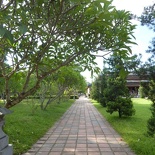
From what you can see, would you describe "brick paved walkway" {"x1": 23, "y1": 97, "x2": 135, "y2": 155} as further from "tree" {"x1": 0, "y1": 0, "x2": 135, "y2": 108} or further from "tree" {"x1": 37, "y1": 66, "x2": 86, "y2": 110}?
"tree" {"x1": 0, "y1": 0, "x2": 135, "y2": 108}

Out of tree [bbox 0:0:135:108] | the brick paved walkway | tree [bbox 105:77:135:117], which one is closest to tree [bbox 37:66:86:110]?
tree [bbox 0:0:135:108]

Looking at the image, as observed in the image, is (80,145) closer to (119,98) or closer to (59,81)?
(59,81)

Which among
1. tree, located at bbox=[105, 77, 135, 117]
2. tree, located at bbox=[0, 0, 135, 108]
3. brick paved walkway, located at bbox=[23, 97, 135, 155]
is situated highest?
tree, located at bbox=[0, 0, 135, 108]

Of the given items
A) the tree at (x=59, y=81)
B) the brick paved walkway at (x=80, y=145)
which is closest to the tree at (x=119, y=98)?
the tree at (x=59, y=81)

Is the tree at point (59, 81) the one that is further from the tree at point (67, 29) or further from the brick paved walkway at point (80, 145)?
the brick paved walkway at point (80, 145)

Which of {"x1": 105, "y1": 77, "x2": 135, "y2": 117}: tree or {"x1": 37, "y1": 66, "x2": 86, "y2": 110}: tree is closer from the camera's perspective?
{"x1": 37, "y1": 66, "x2": 86, "y2": 110}: tree

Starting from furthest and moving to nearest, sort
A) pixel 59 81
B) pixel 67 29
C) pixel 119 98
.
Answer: pixel 119 98 → pixel 59 81 → pixel 67 29

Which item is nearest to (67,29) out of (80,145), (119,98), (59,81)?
(59,81)

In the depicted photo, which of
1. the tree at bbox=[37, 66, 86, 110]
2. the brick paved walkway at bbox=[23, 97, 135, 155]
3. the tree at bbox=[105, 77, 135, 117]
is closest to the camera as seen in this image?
the tree at bbox=[37, 66, 86, 110]

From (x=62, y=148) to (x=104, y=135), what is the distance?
2.25 m

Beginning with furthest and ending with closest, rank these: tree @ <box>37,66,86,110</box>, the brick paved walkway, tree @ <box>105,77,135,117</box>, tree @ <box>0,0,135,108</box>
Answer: tree @ <box>105,77,135,117</box>
the brick paved walkway
tree @ <box>37,66,86,110</box>
tree @ <box>0,0,135,108</box>

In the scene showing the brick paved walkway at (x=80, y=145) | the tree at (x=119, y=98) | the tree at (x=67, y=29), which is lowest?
the brick paved walkway at (x=80, y=145)

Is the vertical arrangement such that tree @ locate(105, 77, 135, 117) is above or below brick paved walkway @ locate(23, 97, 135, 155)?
above

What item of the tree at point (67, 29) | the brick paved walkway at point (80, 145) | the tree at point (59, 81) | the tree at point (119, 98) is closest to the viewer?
the tree at point (67, 29)
